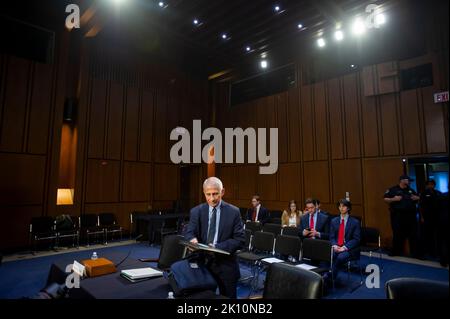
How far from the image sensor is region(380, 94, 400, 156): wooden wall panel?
6750 millimetres

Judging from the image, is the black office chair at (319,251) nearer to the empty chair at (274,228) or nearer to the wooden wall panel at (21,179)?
the empty chair at (274,228)

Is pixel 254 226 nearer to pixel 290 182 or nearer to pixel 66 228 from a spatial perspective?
pixel 290 182

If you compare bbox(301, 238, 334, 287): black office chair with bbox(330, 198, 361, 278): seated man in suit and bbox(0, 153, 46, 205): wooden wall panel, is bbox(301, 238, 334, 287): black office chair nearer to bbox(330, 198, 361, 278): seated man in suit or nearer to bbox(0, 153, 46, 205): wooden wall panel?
bbox(330, 198, 361, 278): seated man in suit

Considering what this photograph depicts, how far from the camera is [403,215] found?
19.6ft

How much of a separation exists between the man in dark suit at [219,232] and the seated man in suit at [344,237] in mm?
2764

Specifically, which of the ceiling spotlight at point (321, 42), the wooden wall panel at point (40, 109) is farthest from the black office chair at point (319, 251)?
the wooden wall panel at point (40, 109)

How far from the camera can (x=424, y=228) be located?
572 cm

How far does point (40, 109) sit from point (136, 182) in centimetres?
352

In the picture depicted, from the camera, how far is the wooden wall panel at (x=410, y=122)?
6.41 meters

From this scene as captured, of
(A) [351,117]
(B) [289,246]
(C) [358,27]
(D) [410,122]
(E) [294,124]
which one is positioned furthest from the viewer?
(E) [294,124]

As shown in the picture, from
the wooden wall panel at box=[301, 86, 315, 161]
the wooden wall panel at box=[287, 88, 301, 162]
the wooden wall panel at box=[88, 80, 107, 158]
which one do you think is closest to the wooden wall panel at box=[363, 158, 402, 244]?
the wooden wall panel at box=[301, 86, 315, 161]

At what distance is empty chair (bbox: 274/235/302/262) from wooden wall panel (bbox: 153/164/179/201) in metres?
6.11

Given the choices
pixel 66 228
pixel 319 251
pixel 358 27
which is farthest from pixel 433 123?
pixel 66 228

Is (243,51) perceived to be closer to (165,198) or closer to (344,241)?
(165,198)
